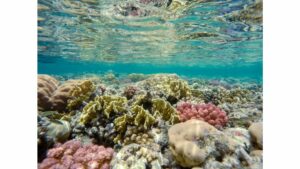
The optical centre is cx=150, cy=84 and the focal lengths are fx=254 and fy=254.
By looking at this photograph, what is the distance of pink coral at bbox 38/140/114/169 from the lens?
16.3ft

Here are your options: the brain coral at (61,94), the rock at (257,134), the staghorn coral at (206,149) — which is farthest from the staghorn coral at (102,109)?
the rock at (257,134)

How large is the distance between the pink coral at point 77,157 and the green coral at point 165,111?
1.58 m

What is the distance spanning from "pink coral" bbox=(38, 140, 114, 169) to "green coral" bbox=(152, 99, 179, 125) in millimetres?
1580

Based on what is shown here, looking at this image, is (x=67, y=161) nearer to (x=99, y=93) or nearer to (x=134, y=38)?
(x=99, y=93)

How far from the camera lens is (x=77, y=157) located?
202 inches

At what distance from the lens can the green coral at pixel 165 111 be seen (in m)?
6.12

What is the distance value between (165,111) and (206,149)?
1.80 metres

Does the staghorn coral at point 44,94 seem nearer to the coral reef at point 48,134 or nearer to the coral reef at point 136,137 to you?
the coral reef at point 48,134

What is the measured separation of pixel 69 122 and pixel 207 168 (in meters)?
3.66

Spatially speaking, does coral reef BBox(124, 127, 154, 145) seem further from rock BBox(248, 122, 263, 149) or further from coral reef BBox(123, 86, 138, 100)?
coral reef BBox(123, 86, 138, 100)

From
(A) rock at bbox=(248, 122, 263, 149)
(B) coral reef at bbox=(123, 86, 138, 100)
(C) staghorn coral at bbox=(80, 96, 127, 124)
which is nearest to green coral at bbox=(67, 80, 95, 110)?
(B) coral reef at bbox=(123, 86, 138, 100)

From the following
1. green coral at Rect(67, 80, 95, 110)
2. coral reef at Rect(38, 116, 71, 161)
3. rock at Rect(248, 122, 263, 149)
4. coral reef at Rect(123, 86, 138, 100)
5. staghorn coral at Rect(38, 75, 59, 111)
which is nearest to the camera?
coral reef at Rect(38, 116, 71, 161)

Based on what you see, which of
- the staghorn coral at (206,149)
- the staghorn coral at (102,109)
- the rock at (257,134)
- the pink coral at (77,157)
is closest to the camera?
the staghorn coral at (206,149)

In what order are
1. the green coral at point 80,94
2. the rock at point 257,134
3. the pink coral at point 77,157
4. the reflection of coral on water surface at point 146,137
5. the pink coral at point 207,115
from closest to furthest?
the reflection of coral on water surface at point 146,137 → the pink coral at point 77,157 → the rock at point 257,134 → the pink coral at point 207,115 → the green coral at point 80,94
